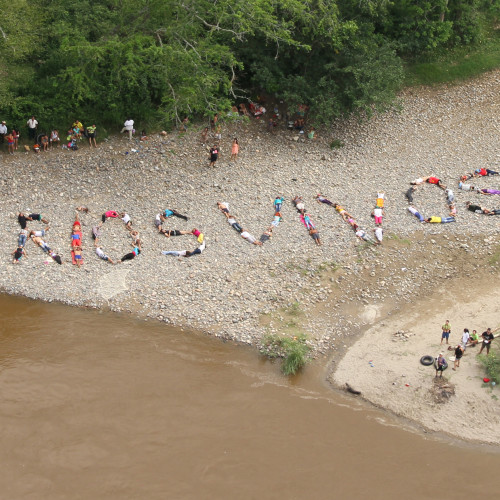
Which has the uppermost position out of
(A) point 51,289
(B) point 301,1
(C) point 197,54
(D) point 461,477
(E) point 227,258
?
(B) point 301,1

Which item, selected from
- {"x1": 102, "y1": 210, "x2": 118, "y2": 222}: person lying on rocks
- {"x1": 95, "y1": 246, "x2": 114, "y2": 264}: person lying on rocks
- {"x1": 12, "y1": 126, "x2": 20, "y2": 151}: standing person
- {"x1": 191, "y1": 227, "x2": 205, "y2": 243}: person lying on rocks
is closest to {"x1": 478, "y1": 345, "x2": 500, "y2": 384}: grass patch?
{"x1": 191, "y1": 227, "x2": 205, "y2": 243}: person lying on rocks

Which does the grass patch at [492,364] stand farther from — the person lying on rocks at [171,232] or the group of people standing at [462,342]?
the person lying on rocks at [171,232]

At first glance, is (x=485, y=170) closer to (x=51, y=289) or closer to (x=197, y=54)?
(x=197, y=54)

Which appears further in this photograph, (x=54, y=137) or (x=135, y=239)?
(x=54, y=137)

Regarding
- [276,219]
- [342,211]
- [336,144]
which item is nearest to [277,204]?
[276,219]

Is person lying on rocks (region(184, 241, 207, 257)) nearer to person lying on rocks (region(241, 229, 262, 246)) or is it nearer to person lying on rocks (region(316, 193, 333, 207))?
person lying on rocks (region(241, 229, 262, 246))

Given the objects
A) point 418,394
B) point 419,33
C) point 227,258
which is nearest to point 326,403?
point 418,394

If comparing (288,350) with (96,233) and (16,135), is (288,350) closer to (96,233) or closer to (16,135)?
(96,233)
